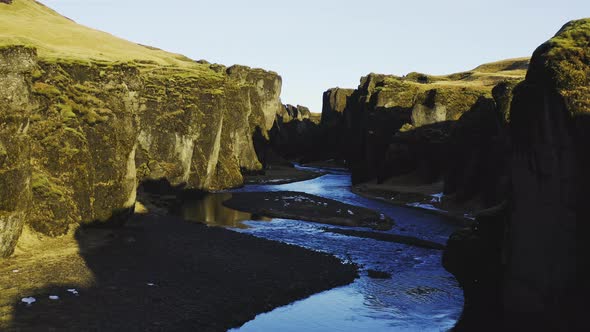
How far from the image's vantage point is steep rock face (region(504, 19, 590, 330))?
1752 centimetres

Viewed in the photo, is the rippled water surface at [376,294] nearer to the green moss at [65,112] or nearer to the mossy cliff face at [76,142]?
the mossy cliff face at [76,142]

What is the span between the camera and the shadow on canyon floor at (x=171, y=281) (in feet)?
75.0

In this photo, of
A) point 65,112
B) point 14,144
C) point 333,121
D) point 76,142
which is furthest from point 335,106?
point 14,144

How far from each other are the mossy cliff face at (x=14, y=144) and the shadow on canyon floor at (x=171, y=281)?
11.5ft

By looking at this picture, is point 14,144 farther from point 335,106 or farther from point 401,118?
point 335,106

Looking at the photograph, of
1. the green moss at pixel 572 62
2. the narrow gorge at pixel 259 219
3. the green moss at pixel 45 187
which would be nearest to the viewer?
the green moss at pixel 572 62

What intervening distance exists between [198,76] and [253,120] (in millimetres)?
46636

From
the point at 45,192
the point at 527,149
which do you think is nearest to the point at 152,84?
the point at 45,192

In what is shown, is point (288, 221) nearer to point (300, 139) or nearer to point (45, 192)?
point (45, 192)

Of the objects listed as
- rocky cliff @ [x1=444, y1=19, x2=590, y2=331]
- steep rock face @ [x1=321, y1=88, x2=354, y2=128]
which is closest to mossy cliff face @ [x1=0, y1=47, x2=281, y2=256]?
rocky cliff @ [x1=444, y1=19, x2=590, y2=331]

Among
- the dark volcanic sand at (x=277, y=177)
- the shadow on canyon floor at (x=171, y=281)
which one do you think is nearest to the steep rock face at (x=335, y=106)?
the dark volcanic sand at (x=277, y=177)

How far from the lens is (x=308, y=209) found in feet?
197

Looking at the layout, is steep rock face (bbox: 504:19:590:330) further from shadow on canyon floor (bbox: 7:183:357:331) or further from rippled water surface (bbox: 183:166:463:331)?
shadow on canyon floor (bbox: 7:183:357:331)

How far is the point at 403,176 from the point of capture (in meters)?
82.5
